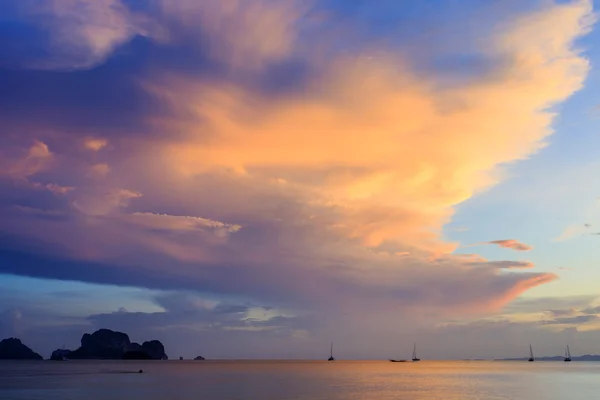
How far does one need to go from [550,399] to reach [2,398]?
334 feet

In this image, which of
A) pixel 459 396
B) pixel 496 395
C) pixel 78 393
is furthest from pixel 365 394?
pixel 78 393

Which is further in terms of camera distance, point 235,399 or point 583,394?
point 583,394

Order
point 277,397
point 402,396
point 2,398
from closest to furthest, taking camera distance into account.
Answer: point 2,398 → point 277,397 → point 402,396

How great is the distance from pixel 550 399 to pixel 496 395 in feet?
33.3

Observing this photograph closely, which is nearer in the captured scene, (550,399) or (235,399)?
(235,399)

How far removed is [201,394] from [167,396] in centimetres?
761

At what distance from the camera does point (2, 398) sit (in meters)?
96.6

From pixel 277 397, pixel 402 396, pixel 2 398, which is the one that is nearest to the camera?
pixel 2 398

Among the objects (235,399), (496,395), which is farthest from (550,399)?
(235,399)

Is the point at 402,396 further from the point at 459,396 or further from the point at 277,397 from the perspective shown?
the point at 277,397

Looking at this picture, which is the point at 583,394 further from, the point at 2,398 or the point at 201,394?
the point at 2,398

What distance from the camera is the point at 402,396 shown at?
111m

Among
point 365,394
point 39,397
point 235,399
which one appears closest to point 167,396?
point 235,399

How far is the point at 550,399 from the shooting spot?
108 meters
